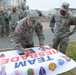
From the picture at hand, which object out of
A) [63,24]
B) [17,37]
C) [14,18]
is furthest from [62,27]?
[14,18]

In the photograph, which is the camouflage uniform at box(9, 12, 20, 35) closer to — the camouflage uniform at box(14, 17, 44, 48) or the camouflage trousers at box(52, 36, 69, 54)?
the camouflage trousers at box(52, 36, 69, 54)

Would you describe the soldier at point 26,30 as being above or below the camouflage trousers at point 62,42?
above

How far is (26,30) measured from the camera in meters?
4.45

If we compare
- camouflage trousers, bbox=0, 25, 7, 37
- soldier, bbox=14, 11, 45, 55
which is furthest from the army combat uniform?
camouflage trousers, bbox=0, 25, 7, 37

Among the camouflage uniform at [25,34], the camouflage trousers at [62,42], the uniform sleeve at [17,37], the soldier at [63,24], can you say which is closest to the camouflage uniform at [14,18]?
the soldier at [63,24]

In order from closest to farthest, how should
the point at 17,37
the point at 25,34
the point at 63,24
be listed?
the point at 17,37
the point at 25,34
the point at 63,24

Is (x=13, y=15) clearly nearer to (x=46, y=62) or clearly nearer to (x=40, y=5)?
(x=46, y=62)

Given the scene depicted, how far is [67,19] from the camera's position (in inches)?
216

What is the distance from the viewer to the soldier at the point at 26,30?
A: 3994 millimetres

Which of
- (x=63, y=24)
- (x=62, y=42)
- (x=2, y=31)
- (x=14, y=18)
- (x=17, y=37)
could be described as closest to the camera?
(x=17, y=37)

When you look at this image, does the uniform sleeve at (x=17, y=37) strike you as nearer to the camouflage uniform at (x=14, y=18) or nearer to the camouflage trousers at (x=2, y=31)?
the camouflage uniform at (x=14, y=18)

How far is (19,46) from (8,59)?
0.36 m

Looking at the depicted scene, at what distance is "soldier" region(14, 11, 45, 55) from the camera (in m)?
3.99

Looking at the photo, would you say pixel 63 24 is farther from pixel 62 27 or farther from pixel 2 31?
pixel 2 31
